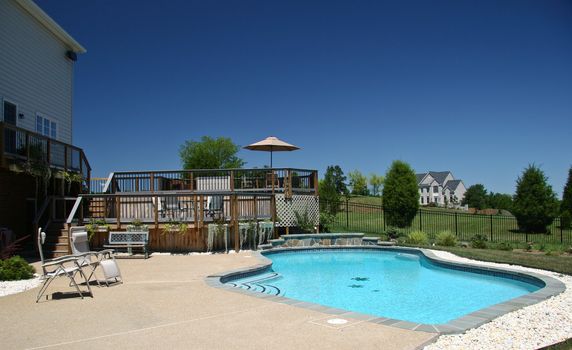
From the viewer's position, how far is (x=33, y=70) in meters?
16.2

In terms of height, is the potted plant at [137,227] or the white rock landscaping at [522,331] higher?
the potted plant at [137,227]

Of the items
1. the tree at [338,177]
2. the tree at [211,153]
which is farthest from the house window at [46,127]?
the tree at [338,177]

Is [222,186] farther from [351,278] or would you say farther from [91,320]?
[91,320]

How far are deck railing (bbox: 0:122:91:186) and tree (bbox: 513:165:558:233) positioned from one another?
63.4 feet

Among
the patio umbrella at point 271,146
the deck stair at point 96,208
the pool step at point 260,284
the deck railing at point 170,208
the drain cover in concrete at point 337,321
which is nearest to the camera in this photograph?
the drain cover in concrete at point 337,321

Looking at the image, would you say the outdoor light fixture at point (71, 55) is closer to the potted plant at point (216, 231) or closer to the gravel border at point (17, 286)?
the potted plant at point (216, 231)

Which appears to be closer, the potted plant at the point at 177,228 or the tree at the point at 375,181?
the potted plant at the point at 177,228

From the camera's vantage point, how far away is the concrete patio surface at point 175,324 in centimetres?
446

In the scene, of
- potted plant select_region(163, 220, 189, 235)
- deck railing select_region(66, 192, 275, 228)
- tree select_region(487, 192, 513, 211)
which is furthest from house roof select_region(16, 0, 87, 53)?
tree select_region(487, 192, 513, 211)

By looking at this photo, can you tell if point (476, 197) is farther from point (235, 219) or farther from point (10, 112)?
point (10, 112)

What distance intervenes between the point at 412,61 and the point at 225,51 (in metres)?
10.6

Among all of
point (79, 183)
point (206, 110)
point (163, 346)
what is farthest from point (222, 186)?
point (206, 110)

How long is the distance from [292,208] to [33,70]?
11.2 meters

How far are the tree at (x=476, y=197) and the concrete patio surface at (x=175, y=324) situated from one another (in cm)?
5841
